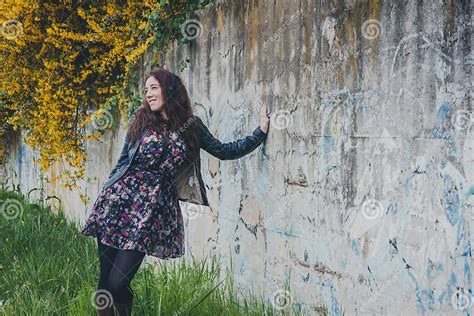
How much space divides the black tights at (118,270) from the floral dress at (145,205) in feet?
0.20

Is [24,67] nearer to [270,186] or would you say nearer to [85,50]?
[85,50]

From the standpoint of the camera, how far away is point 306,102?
13.5ft

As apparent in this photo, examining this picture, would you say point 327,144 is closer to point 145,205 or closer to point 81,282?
point 145,205

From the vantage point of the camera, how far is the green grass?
457 cm

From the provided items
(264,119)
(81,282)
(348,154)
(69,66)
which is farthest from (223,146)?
(69,66)

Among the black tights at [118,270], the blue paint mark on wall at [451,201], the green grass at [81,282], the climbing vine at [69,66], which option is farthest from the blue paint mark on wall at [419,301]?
the climbing vine at [69,66]

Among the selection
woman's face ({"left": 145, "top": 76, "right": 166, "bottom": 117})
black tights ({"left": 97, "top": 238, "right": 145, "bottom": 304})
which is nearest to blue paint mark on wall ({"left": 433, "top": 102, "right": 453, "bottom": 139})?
woman's face ({"left": 145, "top": 76, "right": 166, "bottom": 117})

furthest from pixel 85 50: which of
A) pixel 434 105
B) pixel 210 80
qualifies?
pixel 434 105

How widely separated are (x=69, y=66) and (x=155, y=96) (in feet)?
12.6

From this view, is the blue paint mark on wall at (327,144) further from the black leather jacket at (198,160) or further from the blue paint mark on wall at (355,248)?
the black leather jacket at (198,160)

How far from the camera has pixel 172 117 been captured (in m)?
4.27

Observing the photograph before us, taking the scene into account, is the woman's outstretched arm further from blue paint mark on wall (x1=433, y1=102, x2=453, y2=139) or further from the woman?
blue paint mark on wall (x1=433, y1=102, x2=453, y2=139)

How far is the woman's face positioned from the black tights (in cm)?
87

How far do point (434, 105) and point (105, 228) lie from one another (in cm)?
203
